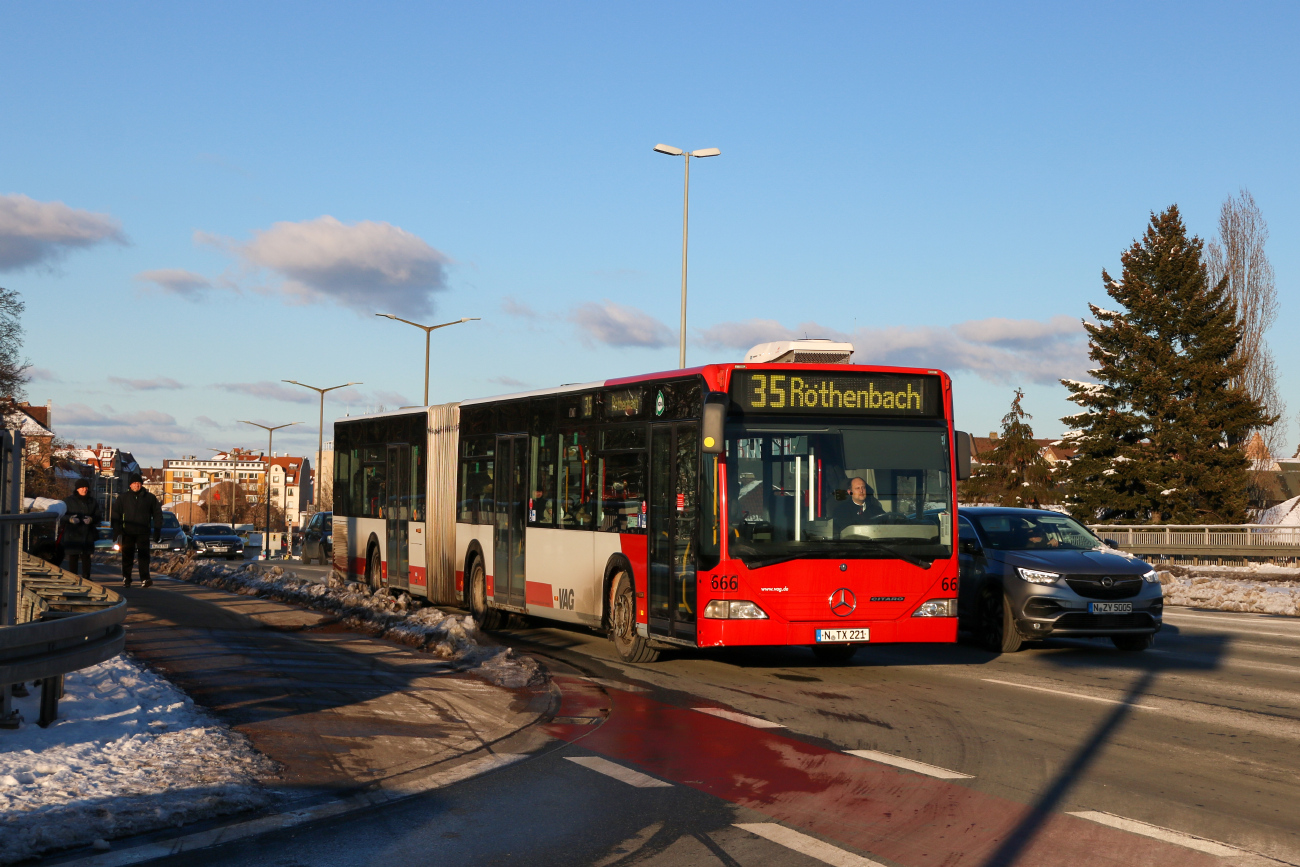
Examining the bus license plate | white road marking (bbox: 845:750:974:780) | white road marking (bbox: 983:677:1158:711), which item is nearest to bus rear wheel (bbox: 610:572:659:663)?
the bus license plate

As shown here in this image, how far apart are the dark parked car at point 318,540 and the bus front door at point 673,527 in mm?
32192

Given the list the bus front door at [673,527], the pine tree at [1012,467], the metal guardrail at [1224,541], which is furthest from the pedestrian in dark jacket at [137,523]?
the pine tree at [1012,467]

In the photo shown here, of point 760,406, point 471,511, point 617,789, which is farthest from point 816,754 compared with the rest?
point 471,511

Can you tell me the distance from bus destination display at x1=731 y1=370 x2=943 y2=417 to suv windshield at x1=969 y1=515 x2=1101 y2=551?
3345 mm

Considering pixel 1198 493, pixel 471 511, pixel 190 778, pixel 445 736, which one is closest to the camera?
pixel 190 778

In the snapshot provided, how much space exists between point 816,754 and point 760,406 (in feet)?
14.3

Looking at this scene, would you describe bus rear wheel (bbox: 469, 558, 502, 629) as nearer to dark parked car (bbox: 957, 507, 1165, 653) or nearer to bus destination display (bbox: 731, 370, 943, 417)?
dark parked car (bbox: 957, 507, 1165, 653)

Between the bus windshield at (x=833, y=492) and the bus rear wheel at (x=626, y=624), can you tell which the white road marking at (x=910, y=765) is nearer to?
the bus windshield at (x=833, y=492)

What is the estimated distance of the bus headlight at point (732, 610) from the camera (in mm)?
11883

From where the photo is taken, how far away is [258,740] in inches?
324

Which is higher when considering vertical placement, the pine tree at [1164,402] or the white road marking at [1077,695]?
the pine tree at [1164,402]

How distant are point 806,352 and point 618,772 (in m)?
6.21

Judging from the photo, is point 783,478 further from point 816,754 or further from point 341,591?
point 341,591

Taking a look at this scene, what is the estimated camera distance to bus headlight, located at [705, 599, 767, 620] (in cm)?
1188
